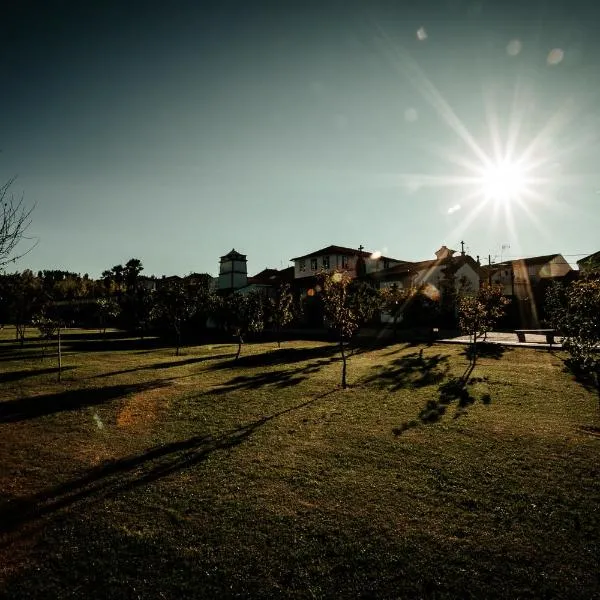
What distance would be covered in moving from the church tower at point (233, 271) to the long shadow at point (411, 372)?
5009cm

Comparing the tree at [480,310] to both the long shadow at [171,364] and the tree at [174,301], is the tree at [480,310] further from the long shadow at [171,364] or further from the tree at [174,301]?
the tree at [174,301]

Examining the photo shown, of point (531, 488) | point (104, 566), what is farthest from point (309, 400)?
point (104, 566)

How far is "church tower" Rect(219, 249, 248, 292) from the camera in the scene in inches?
2901

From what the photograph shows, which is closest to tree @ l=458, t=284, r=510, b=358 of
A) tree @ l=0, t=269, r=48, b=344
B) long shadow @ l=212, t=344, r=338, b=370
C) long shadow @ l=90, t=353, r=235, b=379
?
long shadow @ l=212, t=344, r=338, b=370

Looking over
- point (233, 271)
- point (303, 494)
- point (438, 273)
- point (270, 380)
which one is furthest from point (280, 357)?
point (233, 271)

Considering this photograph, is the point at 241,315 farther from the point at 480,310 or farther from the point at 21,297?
the point at 21,297

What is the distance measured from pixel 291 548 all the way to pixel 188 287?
30088 mm

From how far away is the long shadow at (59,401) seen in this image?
1612 cm

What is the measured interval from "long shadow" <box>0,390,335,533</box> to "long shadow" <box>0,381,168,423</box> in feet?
24.7

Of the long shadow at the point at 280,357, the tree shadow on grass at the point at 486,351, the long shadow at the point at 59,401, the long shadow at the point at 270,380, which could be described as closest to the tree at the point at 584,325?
the long shadow at the point at 270,380

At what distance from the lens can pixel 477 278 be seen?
57062 millimetres

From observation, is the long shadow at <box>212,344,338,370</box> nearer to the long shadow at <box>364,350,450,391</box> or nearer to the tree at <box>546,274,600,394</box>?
the long shadow at <box>364,350,450,391</box>

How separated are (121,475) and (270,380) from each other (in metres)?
12.5

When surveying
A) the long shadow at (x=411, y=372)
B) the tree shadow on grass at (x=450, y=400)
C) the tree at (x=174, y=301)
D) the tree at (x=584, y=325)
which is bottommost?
the tree shadow on grass at (x=450, y=400)
